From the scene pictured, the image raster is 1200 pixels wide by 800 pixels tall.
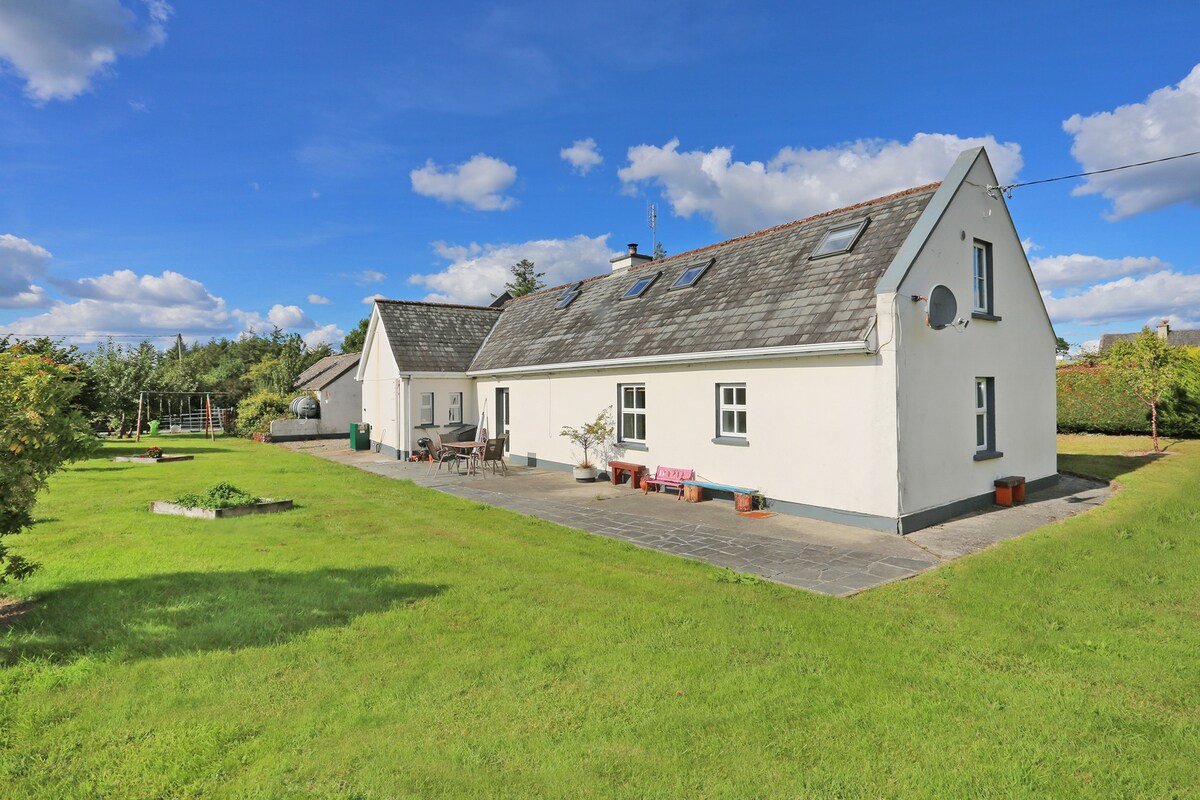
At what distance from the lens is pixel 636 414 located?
1584cm

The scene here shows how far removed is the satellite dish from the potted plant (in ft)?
27.2

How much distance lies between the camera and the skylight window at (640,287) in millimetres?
18422

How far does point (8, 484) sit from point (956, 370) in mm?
13986

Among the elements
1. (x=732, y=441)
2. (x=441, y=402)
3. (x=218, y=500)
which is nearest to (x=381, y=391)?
(x=441, y=402)

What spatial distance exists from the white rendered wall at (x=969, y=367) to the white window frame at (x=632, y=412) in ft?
22.0

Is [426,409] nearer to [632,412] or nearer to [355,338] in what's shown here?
[632,412]

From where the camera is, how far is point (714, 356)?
12.8m

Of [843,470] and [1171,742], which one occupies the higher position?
[843,470]

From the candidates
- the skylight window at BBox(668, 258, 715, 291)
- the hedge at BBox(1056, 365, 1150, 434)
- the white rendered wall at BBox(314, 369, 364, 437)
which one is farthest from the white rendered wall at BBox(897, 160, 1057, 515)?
the white rendered wall at BBox(314, 369, 364, 437)

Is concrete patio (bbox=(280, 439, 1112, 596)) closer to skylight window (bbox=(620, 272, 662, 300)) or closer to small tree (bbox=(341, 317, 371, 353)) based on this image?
skylight window (bbox=(620, 272, 662, 300))

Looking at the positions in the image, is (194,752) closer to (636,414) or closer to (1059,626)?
(1059,626)

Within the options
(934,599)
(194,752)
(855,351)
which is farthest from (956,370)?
(194,752)

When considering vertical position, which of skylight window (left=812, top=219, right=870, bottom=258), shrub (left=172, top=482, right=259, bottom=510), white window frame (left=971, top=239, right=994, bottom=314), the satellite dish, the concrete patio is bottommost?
the concrete patio

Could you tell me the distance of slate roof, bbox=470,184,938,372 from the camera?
37.8 feet
